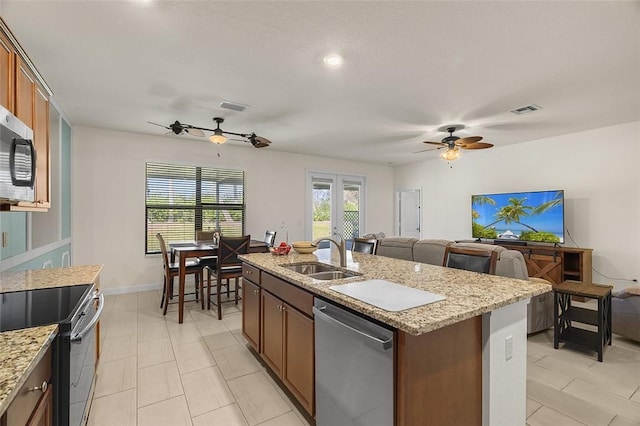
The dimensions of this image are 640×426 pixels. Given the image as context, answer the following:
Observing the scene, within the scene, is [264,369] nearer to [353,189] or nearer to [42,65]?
[42,65]

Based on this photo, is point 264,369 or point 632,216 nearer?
point 264,369

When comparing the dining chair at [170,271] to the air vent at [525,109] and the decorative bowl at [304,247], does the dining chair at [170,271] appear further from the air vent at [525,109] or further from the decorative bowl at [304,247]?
the air vent at [525,109]

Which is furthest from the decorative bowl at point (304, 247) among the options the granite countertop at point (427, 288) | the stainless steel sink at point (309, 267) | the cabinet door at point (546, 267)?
the cabinet door at point (546, 267)

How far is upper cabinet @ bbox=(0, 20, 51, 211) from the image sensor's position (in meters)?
1.68

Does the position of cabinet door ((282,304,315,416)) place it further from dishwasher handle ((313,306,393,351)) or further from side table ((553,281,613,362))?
side table ((553,281,613,362))

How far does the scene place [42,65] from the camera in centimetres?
267

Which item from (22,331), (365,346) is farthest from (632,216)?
(22,331)

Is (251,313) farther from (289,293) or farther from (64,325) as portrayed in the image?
(64,325)

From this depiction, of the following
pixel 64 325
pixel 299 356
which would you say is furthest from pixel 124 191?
pixel 299 356

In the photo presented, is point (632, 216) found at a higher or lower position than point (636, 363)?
higher

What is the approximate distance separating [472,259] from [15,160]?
291 centimetres

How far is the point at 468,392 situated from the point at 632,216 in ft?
15.9

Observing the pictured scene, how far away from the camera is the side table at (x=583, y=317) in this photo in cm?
271

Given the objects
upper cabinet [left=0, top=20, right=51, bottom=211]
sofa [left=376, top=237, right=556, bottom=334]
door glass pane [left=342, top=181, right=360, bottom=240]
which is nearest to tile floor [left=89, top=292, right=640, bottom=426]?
sofa [left=376, top=237, right=556, bottom=334]
